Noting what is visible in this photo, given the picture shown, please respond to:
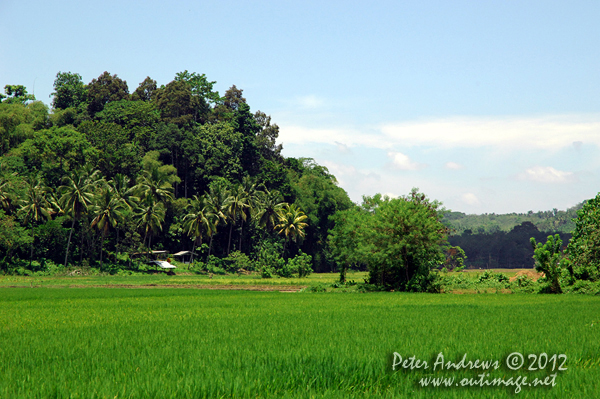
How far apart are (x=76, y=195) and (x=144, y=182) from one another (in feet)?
41.5

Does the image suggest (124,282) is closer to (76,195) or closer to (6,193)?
(76,195)

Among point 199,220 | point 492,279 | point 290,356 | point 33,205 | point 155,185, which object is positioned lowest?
point 492,279

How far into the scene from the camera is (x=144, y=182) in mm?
80312

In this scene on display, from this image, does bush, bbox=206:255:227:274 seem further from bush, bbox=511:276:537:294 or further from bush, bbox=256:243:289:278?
bush, bbox=511:276:537:294

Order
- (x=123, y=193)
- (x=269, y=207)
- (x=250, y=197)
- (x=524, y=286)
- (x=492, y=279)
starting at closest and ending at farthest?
(x=524, y=286) → (x=492, y=279) → (x=123, y=193) → (x=250, y=197) → (x=269, y=207)

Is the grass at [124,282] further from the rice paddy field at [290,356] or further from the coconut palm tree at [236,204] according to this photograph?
the rice paddy field at [290,356]

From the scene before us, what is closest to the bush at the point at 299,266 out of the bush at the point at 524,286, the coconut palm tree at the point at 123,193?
the coconut palm tree at the point at 123,193

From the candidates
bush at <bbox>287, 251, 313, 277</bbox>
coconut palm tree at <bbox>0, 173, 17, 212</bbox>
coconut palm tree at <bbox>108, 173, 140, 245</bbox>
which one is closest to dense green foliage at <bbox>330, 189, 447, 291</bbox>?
bush at <bbox>287, 251, 313, 277</bbox>

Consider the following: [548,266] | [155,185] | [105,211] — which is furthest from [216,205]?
[548,266]

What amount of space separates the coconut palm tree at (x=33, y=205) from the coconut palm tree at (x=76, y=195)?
2.27 metres

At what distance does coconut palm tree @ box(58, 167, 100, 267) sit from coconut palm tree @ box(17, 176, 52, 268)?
89.5 inches

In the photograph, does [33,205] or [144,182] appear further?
[144,182]

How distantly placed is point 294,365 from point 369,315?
10.7 metres

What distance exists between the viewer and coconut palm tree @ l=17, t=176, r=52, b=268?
2689 inches
